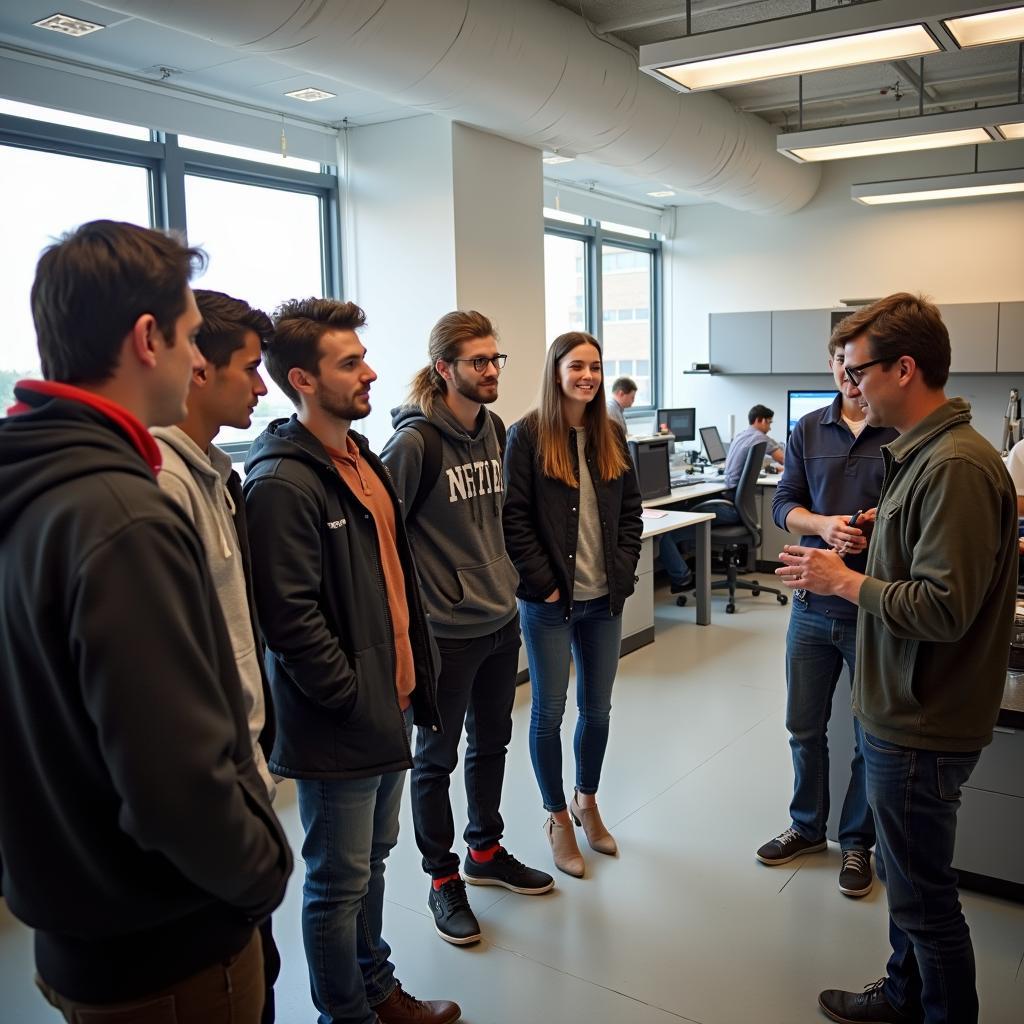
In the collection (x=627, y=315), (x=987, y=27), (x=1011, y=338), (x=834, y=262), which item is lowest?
(x=1011, y=338)

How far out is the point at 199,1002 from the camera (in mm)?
1110

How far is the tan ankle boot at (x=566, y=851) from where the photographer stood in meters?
2.85

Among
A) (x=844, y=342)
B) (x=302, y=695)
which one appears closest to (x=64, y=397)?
(x=302, y=695)

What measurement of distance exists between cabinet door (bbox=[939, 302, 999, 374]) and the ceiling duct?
2.22 meters

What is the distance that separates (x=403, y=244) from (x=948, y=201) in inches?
192

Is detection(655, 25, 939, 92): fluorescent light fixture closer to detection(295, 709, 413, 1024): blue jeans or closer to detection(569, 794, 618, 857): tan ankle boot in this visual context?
detection(569, 794, 618, 857): tan ankle boot

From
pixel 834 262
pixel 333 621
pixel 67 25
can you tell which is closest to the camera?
pixel 333 621

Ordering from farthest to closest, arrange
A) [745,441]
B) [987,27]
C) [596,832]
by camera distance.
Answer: [745,441], [987,27], [596,832]

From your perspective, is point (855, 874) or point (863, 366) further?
point (855, 874)

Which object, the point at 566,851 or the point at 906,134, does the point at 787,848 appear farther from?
the point at 906,134

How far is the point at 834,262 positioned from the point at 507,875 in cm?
678

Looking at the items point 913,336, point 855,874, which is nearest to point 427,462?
point 913,336

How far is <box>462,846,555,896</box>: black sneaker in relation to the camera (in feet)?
8.98

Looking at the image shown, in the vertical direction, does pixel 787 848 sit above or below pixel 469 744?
below
